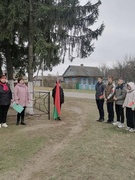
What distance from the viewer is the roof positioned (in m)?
58.0

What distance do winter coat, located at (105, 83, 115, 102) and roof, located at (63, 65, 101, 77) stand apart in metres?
48.5

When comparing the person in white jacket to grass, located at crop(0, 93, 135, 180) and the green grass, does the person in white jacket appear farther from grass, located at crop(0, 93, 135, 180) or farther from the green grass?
the green grass

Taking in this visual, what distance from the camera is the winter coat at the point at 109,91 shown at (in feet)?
26.7

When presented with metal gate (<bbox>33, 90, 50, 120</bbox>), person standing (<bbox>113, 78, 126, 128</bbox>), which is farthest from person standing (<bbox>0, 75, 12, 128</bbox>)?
person standing (<bbox>113, 78, 126, 128</bbox>)

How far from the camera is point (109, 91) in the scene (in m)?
8.25

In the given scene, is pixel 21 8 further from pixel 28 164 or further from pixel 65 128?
pixel 28 164

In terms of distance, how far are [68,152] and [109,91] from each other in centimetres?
368

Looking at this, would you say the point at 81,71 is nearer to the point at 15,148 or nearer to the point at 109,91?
the point at 109,91

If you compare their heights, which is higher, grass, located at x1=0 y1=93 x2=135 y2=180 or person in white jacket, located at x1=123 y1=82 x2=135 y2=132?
person in white jacket, located at x1=123 y1=82 x2=135 y2=132

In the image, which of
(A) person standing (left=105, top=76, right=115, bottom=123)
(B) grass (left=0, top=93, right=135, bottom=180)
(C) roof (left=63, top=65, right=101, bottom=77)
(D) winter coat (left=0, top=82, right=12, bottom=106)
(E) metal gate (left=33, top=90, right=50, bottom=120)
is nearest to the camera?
(B) grass (left=0, top=93, right=135, bottom=180)

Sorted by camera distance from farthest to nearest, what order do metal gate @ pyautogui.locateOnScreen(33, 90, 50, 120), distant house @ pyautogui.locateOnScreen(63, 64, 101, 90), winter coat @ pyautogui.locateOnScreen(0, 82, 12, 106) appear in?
distant house @ pyautogui.locateOnScreen(63, 64, 101, 90), metal gate @ pyautogui.locateOnScreen(33, 90, 50, 120), winter coat @ pyautogui.locateOnScreen(0, 82, 12, 106)

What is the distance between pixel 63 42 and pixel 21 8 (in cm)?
252

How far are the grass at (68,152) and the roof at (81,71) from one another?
5024 cm

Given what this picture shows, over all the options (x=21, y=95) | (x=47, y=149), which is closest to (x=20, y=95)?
(x=21, y=95)
